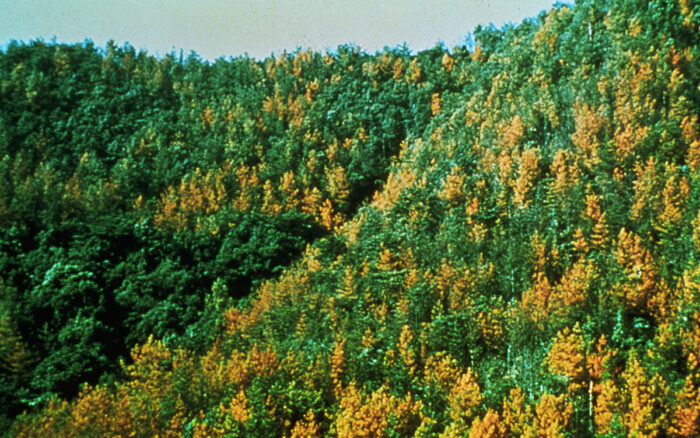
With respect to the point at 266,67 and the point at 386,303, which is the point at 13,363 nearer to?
the point at 386,303

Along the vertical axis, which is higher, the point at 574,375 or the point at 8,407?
the point at 574,375

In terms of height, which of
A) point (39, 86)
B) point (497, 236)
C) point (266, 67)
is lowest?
point (497, 236)

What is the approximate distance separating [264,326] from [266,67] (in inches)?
2397

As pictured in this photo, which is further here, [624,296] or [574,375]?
[624,296]

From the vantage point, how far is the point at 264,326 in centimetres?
4888

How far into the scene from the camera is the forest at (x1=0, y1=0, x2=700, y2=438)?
113ft

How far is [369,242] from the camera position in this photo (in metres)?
57.4

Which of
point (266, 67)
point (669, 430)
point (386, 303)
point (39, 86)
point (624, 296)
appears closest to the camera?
point (669, 430)

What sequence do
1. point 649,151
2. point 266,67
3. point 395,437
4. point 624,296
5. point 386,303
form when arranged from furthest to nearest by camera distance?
point 266,67 → point 649,151 → point 386,303 → point 624,296 → point 395,437

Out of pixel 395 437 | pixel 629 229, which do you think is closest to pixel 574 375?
pixel 395 437

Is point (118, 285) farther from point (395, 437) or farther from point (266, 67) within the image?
point (266, 67)

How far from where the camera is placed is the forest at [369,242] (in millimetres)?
34500

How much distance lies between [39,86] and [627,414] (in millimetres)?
82953

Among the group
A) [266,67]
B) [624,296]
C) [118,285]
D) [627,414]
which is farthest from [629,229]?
[266,67]
